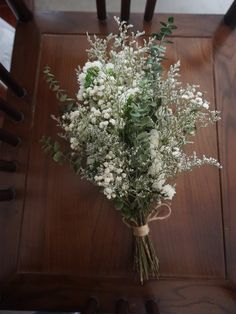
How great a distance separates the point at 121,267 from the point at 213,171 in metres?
0.28

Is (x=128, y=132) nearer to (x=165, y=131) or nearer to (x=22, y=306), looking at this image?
(x=165, y=131)

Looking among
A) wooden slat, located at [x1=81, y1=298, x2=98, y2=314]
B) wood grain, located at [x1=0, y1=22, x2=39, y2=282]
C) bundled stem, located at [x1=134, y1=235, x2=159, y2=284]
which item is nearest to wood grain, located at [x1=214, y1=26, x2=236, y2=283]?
bundled stem, located at [x1=134, y1=235, x2=159, y2=284]

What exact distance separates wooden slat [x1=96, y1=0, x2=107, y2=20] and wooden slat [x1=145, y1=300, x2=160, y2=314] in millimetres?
678

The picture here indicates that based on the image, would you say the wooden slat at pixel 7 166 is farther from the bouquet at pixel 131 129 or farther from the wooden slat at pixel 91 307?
the wooden slat at pixel 91 307

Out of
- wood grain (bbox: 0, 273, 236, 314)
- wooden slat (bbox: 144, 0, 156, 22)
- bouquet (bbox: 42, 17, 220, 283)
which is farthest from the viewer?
wooden slat (bbox: 144, 0, 156, 22)

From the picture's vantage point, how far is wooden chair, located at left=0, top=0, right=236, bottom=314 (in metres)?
0.69

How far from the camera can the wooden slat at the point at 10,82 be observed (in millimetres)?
775

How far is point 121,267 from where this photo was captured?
0.70 m

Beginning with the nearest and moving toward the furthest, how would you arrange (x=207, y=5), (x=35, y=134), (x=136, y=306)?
(x=136, y=306) < (x=35, y=134) < (x=207, y=5)

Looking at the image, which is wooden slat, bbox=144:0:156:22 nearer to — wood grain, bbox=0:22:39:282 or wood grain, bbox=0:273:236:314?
wood grain, bbox=0:22:39:282

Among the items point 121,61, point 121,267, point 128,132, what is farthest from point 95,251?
point 121,61

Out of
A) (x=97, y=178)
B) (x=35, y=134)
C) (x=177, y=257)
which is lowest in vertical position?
(x=177, y=257)

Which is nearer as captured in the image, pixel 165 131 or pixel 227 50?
pixel 165 131

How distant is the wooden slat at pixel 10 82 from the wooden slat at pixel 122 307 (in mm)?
517
